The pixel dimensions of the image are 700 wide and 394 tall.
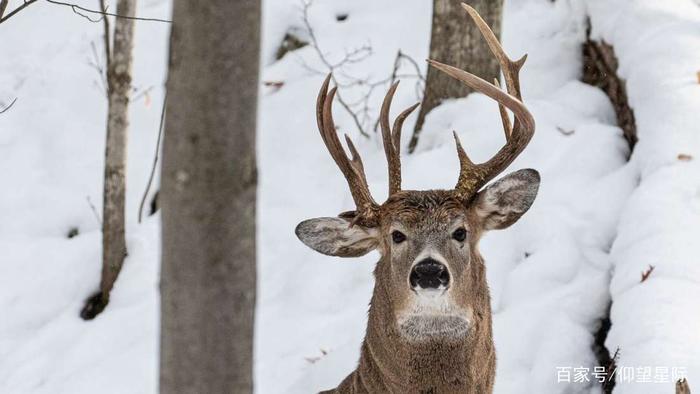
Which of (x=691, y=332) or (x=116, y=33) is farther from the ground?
(x=116, y=33)

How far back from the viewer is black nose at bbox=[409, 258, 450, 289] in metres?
4.13

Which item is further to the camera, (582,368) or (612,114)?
(612,114)

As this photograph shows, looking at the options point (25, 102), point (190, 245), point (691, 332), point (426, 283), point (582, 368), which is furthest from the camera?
point (25, 102)

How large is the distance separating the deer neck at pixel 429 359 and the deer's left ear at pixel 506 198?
356 mm

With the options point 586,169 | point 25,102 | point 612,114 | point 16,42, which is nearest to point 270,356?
point 586,169

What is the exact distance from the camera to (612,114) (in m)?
8.32

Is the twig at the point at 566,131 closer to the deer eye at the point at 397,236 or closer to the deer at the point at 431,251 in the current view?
the deer at the point at 431,251

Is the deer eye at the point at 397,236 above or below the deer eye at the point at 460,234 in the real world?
below

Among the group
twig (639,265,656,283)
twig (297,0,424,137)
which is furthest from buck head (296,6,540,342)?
twig (297,0,424,137)

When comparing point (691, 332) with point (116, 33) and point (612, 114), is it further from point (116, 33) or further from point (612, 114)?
point (116, 33)

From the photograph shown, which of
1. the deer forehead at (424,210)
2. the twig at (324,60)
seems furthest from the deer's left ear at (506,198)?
the twig at (324,60)

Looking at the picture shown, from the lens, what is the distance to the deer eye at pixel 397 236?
4480 mm

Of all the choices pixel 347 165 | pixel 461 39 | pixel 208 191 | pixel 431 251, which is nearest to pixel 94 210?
pixel 461 39

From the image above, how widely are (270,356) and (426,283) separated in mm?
2932
